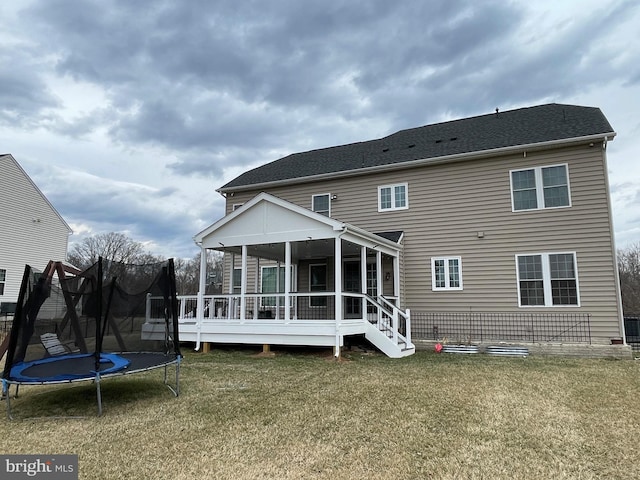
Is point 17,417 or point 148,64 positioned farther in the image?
point 148,64

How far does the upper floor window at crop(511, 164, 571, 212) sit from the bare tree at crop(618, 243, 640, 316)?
52.2 ft

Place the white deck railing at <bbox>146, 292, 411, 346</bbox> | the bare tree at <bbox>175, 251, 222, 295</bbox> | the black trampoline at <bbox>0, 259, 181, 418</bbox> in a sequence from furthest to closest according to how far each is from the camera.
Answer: the bare tree at <bbox>175, 251, 222, 295</bbox> → the white deck railing at <bbox>146, 292, 411, 346</bbox> → the black trampoline at <bbox>0, 259, 181, 418</bbox>

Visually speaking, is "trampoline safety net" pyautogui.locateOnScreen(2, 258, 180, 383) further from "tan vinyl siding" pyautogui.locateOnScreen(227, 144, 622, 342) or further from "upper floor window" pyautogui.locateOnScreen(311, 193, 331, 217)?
"upper floor window" pyautogui.locateOnScreen(311, 193, 331, 217)

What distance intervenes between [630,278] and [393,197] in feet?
93.6

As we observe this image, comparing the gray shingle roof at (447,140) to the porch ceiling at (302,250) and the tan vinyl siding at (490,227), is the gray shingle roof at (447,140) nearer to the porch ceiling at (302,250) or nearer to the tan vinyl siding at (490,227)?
the tan vinyl siding at (490,227)

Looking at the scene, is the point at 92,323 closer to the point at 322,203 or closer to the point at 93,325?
the point at 93,325

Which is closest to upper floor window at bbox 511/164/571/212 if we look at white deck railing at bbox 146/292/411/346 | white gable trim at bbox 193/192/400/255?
white gable trim at bbox 193/192/400/255

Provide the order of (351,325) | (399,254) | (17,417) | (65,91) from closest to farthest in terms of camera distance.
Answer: (17,417), (351,325), (399,254), (65,91)

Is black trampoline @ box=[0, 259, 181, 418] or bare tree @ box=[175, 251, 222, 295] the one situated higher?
bare tree @ box=[175, 251, 222, 295]

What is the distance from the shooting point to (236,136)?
19500 millimetres

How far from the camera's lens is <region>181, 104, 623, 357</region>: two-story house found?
10648mm

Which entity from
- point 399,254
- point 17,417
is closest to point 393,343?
point 399,254

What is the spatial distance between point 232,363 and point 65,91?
11.3 m

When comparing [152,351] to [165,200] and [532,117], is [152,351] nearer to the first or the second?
[532,117]
